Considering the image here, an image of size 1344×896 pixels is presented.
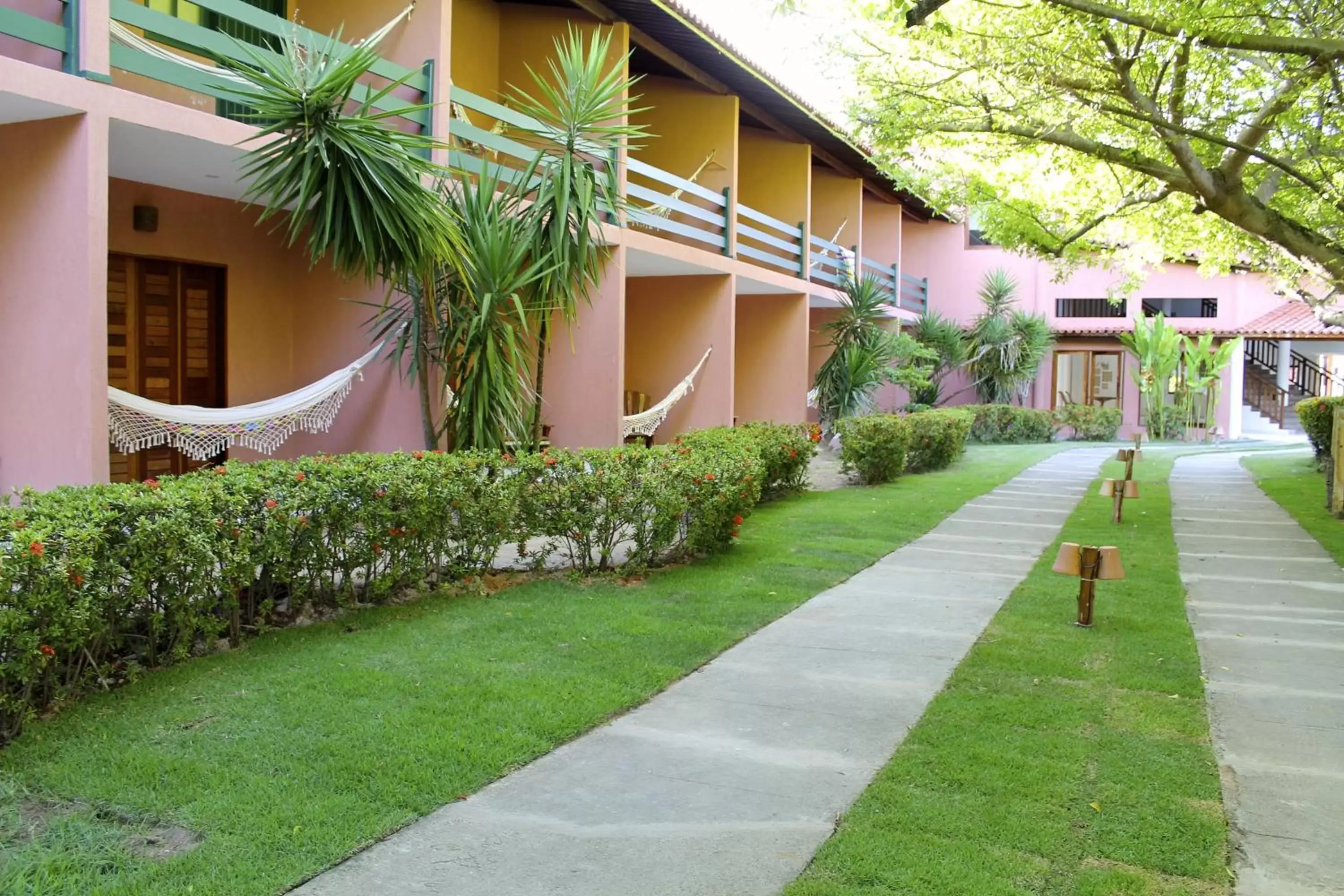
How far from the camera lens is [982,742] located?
430 centimetres

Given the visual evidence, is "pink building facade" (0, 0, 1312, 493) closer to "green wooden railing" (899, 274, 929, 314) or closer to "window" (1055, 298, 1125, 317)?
"green wooden railing" (899, 274, 929, 314)

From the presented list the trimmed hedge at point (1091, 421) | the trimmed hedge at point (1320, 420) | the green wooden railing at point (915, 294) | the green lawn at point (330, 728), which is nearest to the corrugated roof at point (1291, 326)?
the trimmed hedge at point (1091, 421)

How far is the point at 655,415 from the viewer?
12.7 metres

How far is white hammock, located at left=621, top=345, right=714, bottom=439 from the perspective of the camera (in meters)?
12.1

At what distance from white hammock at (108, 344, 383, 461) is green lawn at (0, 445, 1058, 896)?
2.15 m

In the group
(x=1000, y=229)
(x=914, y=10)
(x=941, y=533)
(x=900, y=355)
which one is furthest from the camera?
(x=900, y=355)

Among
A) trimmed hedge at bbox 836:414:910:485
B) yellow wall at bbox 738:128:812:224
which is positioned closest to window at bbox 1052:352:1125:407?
yellow wall at bbox 738:128:812:224

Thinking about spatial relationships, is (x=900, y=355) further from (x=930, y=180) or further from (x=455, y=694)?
(x=455, y=694)

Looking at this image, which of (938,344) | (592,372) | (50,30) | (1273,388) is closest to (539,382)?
(592,372)

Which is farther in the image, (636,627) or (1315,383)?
(1315,383)

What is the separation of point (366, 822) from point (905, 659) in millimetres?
3087

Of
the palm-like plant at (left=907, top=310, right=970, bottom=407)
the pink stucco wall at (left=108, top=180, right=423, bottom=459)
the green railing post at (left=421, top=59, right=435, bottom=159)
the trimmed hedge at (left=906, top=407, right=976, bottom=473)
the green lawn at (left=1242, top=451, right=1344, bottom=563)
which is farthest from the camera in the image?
the palm-like plant at (left=907, top=310, right=970, bottom=407)

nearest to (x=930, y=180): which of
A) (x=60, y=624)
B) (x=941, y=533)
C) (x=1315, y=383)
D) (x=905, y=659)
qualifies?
(x=941, y=533)

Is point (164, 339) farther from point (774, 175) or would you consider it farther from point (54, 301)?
point (774, 175)
